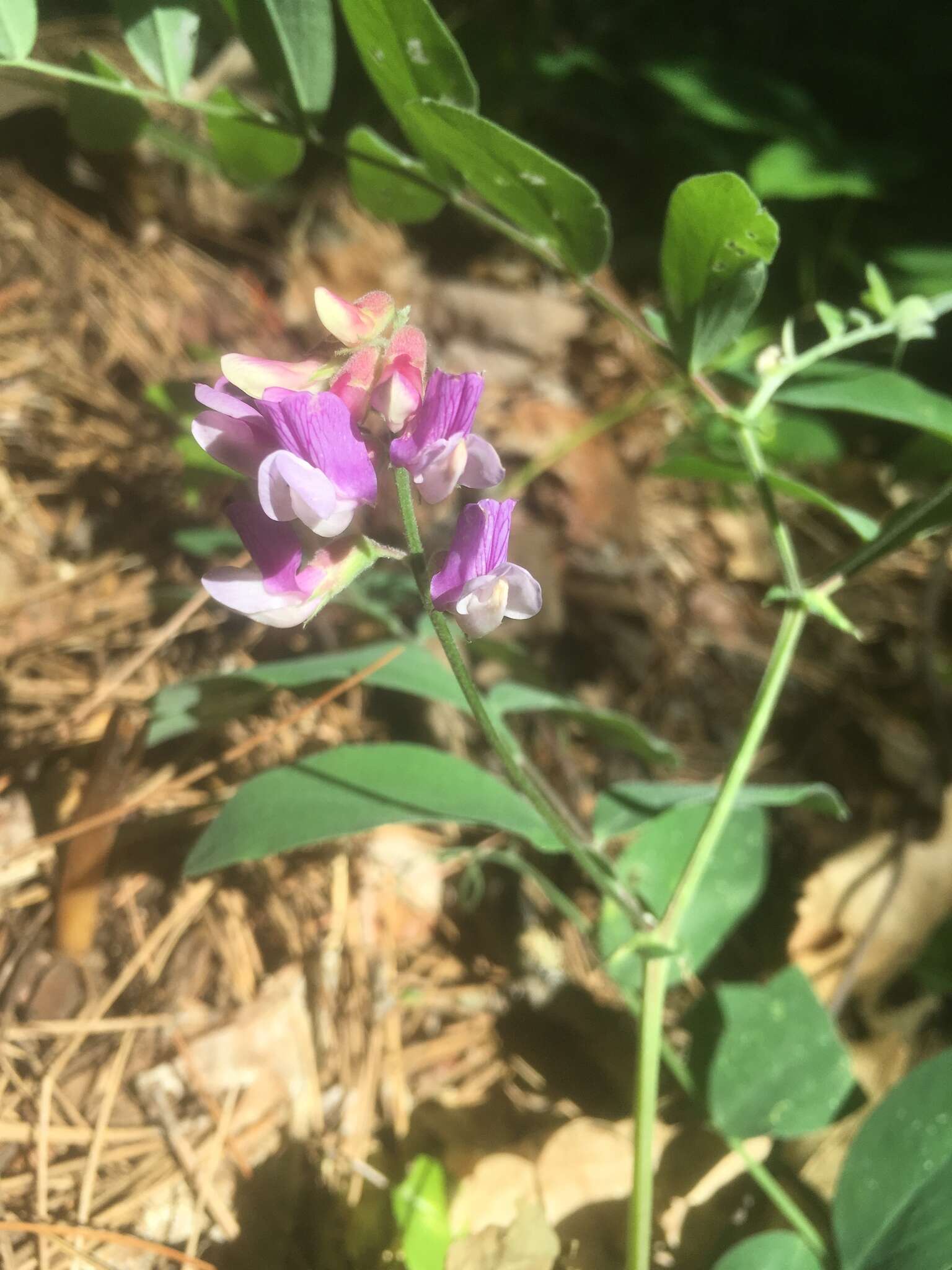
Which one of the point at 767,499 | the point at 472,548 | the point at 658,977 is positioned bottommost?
the point at 658,977

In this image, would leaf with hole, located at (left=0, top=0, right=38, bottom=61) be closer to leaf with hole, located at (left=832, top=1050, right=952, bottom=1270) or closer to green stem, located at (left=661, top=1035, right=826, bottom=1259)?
green stem, located at (left=661, top=1035, right=826, bottom=1259)

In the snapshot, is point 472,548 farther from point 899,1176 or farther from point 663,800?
point 899,1176

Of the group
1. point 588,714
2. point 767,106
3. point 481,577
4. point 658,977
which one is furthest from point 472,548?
point 767,106

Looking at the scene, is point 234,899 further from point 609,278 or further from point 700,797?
point 609,278

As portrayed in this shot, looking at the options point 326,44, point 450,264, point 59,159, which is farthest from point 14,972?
point 450,264

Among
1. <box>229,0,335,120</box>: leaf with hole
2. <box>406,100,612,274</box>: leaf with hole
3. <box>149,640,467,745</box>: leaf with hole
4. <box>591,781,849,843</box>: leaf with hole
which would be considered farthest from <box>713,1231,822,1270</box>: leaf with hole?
<box>229,0,335,120</box>: leaf with hole
